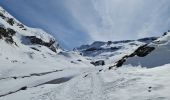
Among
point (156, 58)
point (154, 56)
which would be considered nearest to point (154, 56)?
point (154, 56)

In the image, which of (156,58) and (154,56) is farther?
(154,56)

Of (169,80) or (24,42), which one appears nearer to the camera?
(169,80)

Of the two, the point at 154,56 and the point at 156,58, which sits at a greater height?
the point at 154,56

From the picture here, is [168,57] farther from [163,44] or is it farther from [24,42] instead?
[24,42]

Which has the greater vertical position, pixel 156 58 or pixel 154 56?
pixel 154 56

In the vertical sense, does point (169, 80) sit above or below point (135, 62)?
below

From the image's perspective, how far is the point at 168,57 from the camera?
43625 mm

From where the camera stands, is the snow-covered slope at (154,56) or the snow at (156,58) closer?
the snow at (156,58)

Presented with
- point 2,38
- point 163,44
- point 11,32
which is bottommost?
point 163,44

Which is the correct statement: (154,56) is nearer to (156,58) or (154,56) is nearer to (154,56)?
(154,56)

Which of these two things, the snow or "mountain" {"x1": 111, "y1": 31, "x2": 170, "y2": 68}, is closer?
the snow

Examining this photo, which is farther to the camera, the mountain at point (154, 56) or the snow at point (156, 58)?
the mountain at point (154, 56)

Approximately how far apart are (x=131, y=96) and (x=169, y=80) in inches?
214

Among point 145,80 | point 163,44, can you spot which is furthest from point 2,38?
point 145,80
